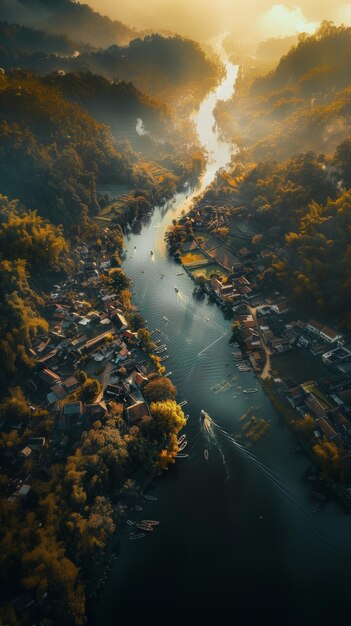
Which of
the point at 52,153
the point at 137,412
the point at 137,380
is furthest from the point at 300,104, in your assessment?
the point at 137,412

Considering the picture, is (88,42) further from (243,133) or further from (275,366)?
(275,366)

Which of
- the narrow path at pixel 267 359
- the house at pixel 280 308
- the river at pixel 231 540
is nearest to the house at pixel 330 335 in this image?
the house at pixel 280 308

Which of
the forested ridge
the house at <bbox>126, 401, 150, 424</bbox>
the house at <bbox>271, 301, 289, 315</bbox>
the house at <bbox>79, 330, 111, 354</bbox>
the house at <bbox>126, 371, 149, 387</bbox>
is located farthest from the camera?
the house at <bbox>271, 301, 289, 315</bbox>

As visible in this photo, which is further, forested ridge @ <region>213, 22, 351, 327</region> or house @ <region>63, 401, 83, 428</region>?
forested ridge @ <region>213, 22, 351, 327</region>

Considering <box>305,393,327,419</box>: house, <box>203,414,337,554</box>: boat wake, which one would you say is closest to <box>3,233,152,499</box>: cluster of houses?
<box>203,414,337,554</box>: boat wake

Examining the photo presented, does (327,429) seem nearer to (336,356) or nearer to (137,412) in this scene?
(336,356)

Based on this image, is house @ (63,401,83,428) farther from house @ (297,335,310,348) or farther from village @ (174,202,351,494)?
house @ (297,335,310,348)

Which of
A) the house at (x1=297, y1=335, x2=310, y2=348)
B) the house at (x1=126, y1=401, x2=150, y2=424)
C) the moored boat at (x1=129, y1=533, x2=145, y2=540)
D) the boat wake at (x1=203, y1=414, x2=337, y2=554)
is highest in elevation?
the house at (x1=297, y1=335, x2=310, y2=348)
